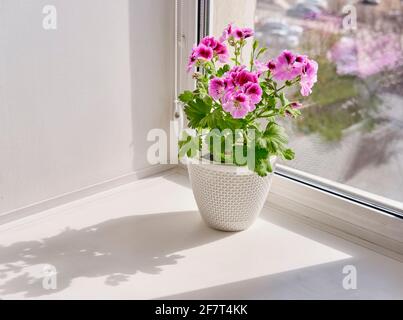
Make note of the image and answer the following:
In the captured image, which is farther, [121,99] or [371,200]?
[121,99]

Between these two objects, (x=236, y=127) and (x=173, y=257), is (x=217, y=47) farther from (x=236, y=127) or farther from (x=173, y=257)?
(x=173, y=257)

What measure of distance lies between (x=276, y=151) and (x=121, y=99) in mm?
522

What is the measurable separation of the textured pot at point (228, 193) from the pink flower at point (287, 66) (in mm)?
213

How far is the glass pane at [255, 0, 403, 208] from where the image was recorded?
4.27ft

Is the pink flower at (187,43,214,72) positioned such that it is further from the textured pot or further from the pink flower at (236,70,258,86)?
the textured pot

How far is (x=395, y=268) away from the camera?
132cm

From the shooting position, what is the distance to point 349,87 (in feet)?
4.57

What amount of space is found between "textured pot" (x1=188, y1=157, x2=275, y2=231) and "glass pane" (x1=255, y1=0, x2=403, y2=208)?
20 cm

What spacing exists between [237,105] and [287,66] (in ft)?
0.50

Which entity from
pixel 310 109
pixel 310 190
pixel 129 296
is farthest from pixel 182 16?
pixel 129 296

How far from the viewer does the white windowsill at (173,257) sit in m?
1.22

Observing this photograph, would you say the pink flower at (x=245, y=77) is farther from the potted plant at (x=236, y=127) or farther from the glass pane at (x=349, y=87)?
the glass pane at (x=349, y=87)

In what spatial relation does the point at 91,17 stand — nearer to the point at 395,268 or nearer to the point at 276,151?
the point at 276,151
